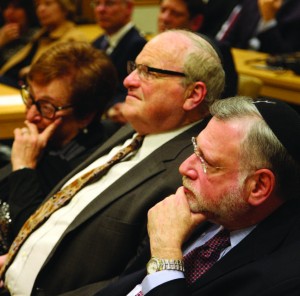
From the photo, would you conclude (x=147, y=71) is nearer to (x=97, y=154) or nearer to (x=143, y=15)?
(x=97, y=154)

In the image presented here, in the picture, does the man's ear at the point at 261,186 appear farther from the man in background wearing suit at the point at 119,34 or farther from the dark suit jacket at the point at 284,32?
the dark suit jacket at the point at 284,32

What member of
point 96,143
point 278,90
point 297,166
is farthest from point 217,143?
point 278,90

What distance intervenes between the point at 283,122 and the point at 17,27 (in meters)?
3.72

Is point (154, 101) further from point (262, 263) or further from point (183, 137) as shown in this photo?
point (262, 263)

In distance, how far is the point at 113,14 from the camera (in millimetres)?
3633

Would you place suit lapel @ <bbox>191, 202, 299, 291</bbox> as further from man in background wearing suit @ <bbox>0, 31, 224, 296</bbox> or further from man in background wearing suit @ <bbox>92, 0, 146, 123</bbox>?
man in background wearing suit @ <bbox>92, 0, 146, 123</bbox>

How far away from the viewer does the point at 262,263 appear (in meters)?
1.16

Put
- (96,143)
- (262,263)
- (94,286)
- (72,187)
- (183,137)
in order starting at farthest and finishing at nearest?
(96,143), (72,187), (183,137), (94,286), (262,263)

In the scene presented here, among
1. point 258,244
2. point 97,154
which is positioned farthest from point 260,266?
point 97,154

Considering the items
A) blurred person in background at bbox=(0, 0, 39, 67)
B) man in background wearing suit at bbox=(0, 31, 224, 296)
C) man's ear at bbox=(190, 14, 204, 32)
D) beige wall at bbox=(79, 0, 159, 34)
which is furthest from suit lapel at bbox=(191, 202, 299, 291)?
beige wall at bbox=(79, 0, 159, 34)

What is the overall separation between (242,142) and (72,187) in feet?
2.44

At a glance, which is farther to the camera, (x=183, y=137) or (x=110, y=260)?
(x=183, y=137)

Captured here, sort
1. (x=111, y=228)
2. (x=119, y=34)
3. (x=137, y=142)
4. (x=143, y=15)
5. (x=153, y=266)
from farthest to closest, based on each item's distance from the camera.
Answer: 1. (x=143, y=15)
2. (x=119, y=34)
3. (x=137, y=142)
4. (x=111, y=228)
5. (x=153, y=266)

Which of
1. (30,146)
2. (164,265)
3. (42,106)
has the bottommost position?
(30,146)
